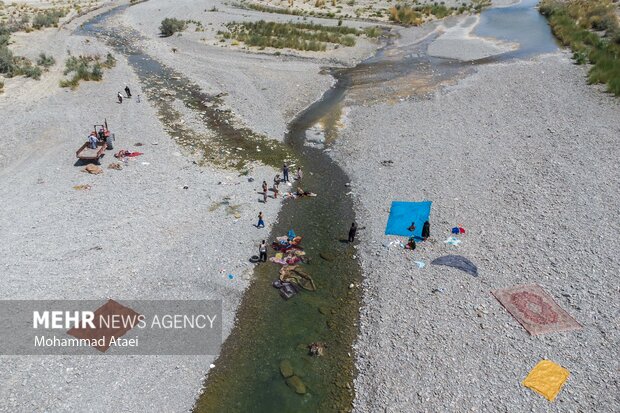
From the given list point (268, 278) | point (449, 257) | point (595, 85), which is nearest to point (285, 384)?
point (268, 278)

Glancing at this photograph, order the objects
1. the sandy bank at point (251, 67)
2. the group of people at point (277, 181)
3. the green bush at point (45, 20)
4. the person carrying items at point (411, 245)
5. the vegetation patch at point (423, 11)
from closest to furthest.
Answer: the person carrying items at point (411, 245), the group of people at point (277, 181), the sandy bank at point (251, 67), the green bush at point (45, 20), the vegetation patch at point (423, 11)

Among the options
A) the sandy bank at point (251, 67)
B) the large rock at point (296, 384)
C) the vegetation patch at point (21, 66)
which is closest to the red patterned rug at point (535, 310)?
the large rock at point (296, 384)

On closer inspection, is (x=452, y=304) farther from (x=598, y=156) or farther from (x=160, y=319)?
(x=598, y=156)

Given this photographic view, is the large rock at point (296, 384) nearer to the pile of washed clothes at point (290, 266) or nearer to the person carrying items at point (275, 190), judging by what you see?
the pile of washed clothes at point (290, 266)

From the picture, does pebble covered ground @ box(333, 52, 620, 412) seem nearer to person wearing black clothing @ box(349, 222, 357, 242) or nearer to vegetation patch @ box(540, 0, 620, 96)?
person wearing black clothing @ box(349, 222, 357, 242)

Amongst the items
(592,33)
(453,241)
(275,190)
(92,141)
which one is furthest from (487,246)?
(592,33)

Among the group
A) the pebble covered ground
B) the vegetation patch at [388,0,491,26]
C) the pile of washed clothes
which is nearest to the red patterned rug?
the pebble covered ground
